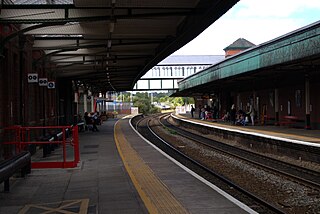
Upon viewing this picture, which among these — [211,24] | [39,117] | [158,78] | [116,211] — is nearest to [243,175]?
[211,24]

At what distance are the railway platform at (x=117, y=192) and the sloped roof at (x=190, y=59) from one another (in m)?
59.3

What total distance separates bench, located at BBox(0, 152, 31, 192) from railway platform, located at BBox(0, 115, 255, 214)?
205mm

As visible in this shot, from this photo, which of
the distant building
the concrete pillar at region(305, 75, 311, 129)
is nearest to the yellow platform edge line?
the concrete pillar at region(305, 75, 311, 129)

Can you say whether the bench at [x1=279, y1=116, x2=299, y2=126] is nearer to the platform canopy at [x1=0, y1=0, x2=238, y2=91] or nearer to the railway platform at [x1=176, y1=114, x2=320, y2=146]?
the railway platform at [x1=176, y1=114, x2=320, y2=146]

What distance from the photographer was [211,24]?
1206 centimetres

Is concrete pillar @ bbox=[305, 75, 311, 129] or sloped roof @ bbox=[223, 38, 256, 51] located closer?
concrete pillar @ bbox=[305, 75, 311, 129]

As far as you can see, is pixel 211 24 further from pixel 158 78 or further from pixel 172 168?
pixel 158 78

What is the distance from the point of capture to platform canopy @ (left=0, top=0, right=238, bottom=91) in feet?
35.9

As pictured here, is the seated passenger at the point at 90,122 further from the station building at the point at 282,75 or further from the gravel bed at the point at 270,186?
the gravel bed at the point at 270,186

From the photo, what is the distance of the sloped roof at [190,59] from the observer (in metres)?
70.9

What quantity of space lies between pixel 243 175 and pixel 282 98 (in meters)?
15.5

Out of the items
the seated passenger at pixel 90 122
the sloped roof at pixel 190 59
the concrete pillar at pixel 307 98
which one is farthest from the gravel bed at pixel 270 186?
the sloped roof at pixel 190 59

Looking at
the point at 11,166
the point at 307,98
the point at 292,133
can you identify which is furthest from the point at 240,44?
the point at 11,166

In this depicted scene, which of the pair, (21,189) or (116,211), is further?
(21,189)
